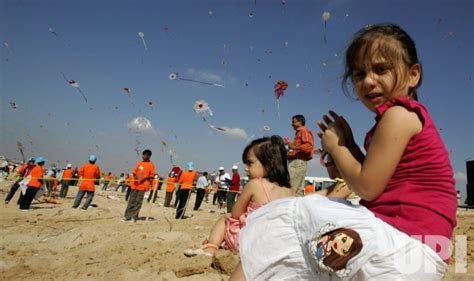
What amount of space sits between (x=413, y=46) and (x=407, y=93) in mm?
221

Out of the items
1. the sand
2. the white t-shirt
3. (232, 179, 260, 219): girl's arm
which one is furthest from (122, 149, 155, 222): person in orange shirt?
(232, 179, 260, 219): girl's arm

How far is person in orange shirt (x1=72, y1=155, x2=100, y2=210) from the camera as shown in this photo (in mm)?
11188

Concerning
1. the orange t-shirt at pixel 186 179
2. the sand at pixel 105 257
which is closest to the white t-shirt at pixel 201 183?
the orange t-shirt at pixel 186 179

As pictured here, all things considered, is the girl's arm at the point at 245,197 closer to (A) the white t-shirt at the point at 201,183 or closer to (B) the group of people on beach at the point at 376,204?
(B) the group of people on beach at the point at 376,204

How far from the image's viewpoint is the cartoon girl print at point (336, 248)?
1.11 m

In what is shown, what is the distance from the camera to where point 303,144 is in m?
5.68

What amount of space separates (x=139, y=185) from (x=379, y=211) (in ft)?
28.3

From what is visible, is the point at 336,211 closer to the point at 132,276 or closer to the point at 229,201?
the point at 132,276

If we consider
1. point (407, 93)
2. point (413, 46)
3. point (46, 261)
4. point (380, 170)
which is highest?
point (413, 46)

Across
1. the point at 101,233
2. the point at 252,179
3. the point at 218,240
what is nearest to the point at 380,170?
the point at 252,179

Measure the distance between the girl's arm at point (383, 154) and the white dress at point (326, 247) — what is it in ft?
0.33

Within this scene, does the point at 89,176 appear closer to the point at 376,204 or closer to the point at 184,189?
the point at 184,189

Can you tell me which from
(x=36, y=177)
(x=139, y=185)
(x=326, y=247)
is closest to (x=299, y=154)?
(x=326, y=247)

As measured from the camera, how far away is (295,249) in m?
1.26
